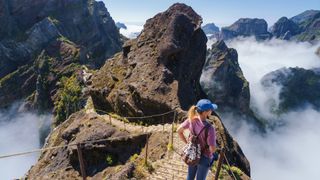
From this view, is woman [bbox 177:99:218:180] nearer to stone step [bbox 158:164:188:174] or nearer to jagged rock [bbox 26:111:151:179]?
stone step [bbox 158:164:188:174]

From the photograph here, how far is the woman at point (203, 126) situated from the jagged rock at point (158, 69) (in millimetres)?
21185

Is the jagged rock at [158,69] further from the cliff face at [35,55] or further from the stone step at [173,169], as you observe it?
the cliff face at [35,55]

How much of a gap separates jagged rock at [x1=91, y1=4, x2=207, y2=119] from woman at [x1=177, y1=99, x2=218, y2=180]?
21185mm

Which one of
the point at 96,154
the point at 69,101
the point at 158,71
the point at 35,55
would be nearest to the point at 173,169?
the point at 96,154

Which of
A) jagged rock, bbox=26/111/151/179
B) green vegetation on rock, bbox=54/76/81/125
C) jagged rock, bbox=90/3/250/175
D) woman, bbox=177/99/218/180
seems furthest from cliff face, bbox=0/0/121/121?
woman, bbox=177/99/218/180

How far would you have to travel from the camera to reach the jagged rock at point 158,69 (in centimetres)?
3812

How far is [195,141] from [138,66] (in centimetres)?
2914

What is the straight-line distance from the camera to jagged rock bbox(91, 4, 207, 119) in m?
38.1

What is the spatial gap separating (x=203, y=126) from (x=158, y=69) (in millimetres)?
27065

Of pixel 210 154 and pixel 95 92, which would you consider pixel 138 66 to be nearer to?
pixel 95 92

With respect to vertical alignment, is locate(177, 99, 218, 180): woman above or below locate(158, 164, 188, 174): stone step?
above

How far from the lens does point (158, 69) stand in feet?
A: 134

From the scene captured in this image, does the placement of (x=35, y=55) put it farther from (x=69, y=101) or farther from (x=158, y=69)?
(x=158, y=69)

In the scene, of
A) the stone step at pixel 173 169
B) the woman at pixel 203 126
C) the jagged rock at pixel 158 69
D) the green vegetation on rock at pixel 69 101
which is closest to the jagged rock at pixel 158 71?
the jagged rock at pixel 158 69
